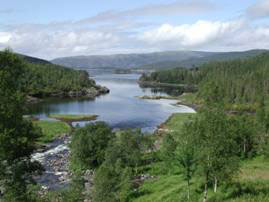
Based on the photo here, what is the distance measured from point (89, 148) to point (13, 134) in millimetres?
37370

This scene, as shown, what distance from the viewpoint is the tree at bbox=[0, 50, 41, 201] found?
17172 mm

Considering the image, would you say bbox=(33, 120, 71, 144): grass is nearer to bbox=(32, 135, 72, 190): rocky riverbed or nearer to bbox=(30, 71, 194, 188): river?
bbox=(32, 135, 72, 190): rocky riverbed

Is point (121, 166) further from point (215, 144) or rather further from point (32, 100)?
point (32, 100)

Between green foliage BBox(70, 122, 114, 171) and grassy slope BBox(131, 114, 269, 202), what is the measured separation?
26.8 ft

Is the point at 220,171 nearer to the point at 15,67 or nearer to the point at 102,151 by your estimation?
the point at 15,67

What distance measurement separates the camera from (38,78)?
185375 millimetres

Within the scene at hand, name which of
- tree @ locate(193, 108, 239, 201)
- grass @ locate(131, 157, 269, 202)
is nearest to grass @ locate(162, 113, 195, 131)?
grass @ locate(131, 157, 269, 202)

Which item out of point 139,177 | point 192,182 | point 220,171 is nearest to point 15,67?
point 220,171

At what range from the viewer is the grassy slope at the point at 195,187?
104 feet

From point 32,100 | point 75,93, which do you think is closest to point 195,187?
point 32,100

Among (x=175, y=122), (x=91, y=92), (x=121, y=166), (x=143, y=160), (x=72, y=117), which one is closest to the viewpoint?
(x=121, y=166)

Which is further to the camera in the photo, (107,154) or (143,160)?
(143,160)

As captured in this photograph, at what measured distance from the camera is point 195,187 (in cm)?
3725

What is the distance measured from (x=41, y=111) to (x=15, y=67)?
11023cm
